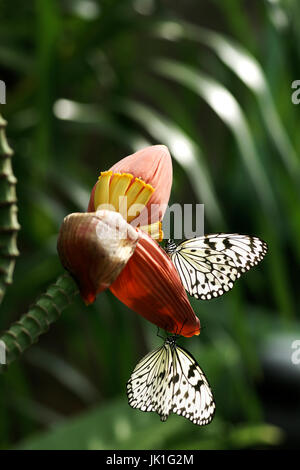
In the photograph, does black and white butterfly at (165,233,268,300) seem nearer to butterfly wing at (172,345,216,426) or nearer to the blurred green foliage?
butterfly wing at (172,345,216,426)

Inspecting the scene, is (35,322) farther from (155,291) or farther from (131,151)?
(131,151)

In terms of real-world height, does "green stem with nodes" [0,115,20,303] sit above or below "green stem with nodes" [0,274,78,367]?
above

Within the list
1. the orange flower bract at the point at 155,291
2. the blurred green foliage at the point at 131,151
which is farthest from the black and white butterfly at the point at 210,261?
the blurred green foliage at the point at 131,151

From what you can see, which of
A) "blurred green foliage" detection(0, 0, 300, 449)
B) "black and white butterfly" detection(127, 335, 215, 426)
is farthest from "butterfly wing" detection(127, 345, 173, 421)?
"blurred green foliage" detection(0, 0, 300, 449)

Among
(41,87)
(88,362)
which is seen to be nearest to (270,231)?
(41,87)

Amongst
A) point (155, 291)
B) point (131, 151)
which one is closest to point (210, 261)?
point (155, 291)

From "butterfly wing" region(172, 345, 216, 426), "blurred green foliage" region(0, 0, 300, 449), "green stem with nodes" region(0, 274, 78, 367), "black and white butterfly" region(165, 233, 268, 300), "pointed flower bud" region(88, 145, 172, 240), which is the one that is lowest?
"butterfly wing" region(172, 345, 216, 426)
